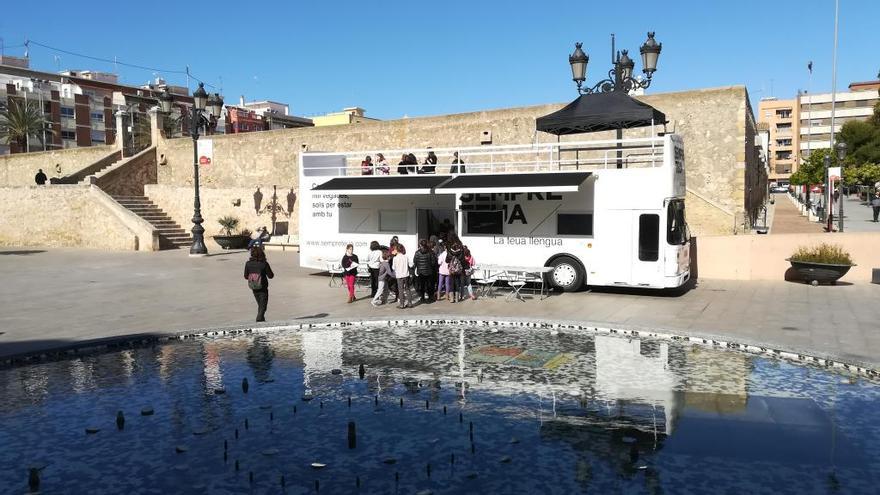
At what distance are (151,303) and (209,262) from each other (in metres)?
9.56

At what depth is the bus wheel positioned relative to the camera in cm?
1622

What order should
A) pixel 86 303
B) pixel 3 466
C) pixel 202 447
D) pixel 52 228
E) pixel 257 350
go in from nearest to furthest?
pixel 3 466 → pixel 202 447 → pixel 257 350 → pixel 86 303 → pixel 52 228

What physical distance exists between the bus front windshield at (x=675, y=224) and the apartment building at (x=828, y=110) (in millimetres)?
105319

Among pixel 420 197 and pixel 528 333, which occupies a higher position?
pixel 420 197

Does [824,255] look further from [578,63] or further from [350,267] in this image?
[350,267]

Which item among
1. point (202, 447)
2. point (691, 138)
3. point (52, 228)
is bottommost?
point (202, 447)

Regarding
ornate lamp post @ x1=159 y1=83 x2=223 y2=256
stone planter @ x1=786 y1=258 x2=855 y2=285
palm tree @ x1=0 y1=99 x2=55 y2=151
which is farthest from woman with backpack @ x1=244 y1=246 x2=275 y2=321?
palm tree @ x1=0 y1=99 x2=55 y2=151

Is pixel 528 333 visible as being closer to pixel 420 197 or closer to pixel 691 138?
Answer: pixel 420 197

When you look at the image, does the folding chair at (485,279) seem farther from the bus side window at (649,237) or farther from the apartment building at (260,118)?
the apartment building at (260,118)

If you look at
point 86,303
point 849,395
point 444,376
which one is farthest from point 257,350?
point 849,395

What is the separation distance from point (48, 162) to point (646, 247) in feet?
147

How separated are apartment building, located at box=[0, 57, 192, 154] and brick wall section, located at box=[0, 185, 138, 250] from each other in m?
44.5

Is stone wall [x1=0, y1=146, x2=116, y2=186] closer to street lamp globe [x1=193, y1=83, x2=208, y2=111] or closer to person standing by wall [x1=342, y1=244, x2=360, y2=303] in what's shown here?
street lamp globe [x1=193, y1=83, x2=208, y2=111]

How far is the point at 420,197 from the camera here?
60.0 feet
